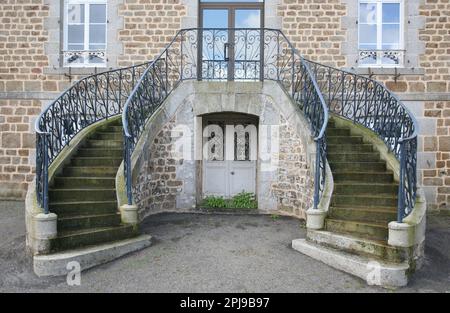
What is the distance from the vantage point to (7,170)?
7.62 metres

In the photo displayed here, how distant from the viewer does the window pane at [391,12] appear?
750 centimetres

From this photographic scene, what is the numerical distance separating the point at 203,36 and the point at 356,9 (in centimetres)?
321

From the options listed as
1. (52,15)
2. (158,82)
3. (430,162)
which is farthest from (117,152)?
(430,162)

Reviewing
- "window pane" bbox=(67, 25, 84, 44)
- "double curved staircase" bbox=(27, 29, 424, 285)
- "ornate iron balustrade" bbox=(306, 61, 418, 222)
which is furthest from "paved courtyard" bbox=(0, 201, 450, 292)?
"window pane" bbox=(67, 25, 84, 44)

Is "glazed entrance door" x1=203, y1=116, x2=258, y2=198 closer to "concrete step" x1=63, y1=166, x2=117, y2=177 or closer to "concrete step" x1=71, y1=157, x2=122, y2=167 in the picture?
"concrete step" x1=71, y1=157, x2=122, y2=167

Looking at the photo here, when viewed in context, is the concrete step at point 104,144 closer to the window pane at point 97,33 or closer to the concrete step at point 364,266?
the window pane at point 97,33

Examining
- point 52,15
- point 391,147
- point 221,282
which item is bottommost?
point 221,282

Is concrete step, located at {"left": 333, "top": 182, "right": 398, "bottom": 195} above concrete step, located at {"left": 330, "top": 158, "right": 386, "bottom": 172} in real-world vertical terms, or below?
below

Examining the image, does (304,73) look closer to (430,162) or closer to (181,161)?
(181,161)

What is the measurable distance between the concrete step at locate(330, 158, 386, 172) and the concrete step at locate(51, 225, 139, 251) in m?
3.11

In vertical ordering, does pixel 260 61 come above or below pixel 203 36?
below

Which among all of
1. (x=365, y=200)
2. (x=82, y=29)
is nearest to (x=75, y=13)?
(x=82, y=29)

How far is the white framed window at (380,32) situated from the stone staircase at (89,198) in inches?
211

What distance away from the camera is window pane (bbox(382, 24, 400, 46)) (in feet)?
24.5
